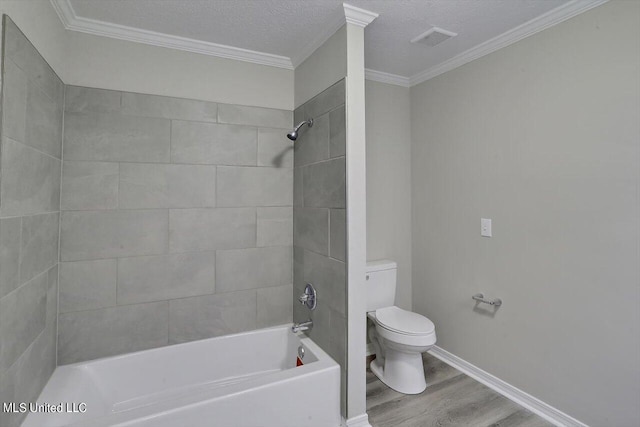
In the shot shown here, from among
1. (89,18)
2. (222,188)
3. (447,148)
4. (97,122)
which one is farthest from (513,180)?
(89,18)

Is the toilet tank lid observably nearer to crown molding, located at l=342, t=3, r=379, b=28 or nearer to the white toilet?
the white toilet

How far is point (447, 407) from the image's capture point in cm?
199

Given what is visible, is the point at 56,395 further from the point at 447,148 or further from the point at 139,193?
the point at 447,148

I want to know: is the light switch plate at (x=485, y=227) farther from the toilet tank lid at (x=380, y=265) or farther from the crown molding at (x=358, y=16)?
the crown molding at (x=358, y=16)

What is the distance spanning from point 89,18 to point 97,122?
1.95 ft

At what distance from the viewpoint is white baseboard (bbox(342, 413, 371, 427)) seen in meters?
1.75

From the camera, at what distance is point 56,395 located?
1521 mm

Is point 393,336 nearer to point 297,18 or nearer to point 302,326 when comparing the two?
point 302,326

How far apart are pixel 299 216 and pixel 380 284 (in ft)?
2.87

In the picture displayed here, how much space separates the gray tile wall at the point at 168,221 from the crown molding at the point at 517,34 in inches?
53.5

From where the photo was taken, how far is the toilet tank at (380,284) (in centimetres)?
245

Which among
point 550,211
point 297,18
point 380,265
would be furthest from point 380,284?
point 297,18

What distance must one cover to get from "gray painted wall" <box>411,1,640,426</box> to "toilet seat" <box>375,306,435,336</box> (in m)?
0.41

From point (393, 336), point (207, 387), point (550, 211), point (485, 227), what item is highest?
point (550, 211)
